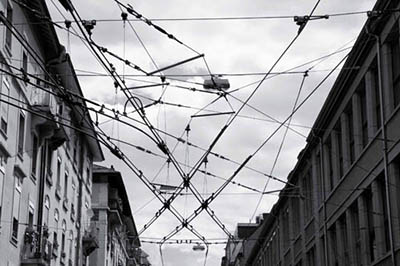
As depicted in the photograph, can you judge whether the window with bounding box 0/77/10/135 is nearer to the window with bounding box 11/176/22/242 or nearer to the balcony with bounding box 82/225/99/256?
the window with bounding box 11/176/22/242

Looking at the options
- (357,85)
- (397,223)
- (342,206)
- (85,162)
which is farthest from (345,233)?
(85,162)

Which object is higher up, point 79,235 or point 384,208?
point 79,235

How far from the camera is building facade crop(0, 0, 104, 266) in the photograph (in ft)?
106

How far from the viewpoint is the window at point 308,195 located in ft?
141

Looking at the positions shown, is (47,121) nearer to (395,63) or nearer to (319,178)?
(319,178)

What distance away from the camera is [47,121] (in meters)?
37.9

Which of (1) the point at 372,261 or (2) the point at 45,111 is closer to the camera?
(1) the point at 372,261

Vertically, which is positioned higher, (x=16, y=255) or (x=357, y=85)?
(x=357, y=85)

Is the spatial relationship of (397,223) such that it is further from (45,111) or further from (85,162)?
(85,162)

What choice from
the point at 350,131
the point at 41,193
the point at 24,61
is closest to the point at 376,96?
the point at 350,131

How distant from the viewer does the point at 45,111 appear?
113ft

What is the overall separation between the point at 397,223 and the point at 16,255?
16.1 meters

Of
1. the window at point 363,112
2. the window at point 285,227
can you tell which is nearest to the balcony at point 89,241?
the window at point 285,227

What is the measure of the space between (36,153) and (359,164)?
593 inches
